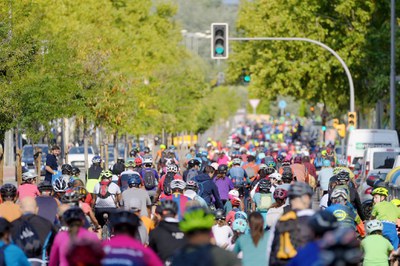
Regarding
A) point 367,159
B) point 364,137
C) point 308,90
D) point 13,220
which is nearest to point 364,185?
point 367,159

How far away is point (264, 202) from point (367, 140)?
19.2 meters

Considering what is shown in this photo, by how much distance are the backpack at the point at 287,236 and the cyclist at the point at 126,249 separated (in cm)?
215

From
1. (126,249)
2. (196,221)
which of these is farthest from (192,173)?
(126,249)

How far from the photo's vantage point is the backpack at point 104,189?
2133cm

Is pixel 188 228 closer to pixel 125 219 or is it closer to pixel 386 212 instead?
pixel 125 219

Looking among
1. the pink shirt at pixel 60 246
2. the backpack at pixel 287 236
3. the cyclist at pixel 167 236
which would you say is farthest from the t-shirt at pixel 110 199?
the backpack at pixel 287 236

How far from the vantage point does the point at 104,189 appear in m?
21.5

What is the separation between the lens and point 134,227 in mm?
9766

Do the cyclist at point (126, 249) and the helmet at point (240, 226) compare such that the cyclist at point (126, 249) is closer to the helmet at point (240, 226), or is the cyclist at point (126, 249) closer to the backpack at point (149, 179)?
the helmet at point (240, 226)

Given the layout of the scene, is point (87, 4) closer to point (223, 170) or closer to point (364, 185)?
point (364, 185)

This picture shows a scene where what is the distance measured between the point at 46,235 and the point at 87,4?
120ft

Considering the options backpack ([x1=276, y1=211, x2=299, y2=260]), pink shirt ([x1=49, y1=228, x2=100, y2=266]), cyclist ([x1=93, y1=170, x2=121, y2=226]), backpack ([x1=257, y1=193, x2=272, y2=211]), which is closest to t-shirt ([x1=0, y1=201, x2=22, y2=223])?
pink shirt ([x1=49, y1=228, x2=100, y2=266])

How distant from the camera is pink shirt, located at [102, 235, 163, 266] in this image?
30.2 feet

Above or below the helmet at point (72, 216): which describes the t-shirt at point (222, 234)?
below
